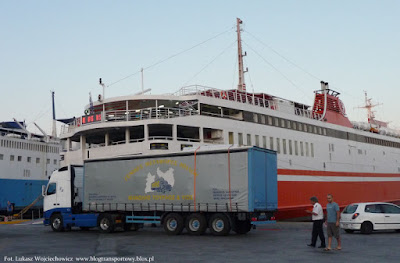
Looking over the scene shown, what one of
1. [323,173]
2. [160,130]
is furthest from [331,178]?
[160,130]

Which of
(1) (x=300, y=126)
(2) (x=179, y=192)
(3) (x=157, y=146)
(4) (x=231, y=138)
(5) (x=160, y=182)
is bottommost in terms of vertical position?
(2) (x=179, y=192)

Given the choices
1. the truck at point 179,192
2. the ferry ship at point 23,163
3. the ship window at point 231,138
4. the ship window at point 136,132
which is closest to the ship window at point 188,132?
the ship window at point 231,138

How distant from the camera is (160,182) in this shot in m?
18.6

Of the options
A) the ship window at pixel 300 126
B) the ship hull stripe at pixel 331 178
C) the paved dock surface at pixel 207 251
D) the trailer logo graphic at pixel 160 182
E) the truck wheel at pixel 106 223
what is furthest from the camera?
the ship window at pixel 300 126

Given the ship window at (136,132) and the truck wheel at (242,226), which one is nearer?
the truck wheel at (242,226)

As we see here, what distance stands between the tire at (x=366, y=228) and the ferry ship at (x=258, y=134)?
37.9 feet

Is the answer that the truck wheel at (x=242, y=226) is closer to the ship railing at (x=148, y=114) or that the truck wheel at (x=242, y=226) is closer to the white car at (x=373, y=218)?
the white car at (x=373, y=218)

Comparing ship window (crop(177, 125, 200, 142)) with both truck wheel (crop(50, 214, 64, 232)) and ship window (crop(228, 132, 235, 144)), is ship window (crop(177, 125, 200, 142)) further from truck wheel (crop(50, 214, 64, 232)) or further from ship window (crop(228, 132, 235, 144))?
truck wheel (crop(50, 214, 64, 232))

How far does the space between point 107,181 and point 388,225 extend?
12591mm

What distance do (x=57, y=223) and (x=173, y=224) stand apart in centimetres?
708

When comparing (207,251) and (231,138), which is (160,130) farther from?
(207,251)

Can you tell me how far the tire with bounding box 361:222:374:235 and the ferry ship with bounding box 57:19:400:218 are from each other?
37.9 ft

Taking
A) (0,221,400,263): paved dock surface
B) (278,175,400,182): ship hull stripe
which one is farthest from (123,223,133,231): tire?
(278,175,400,182): ship hull stripe

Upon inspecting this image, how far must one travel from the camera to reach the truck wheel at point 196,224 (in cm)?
1734
